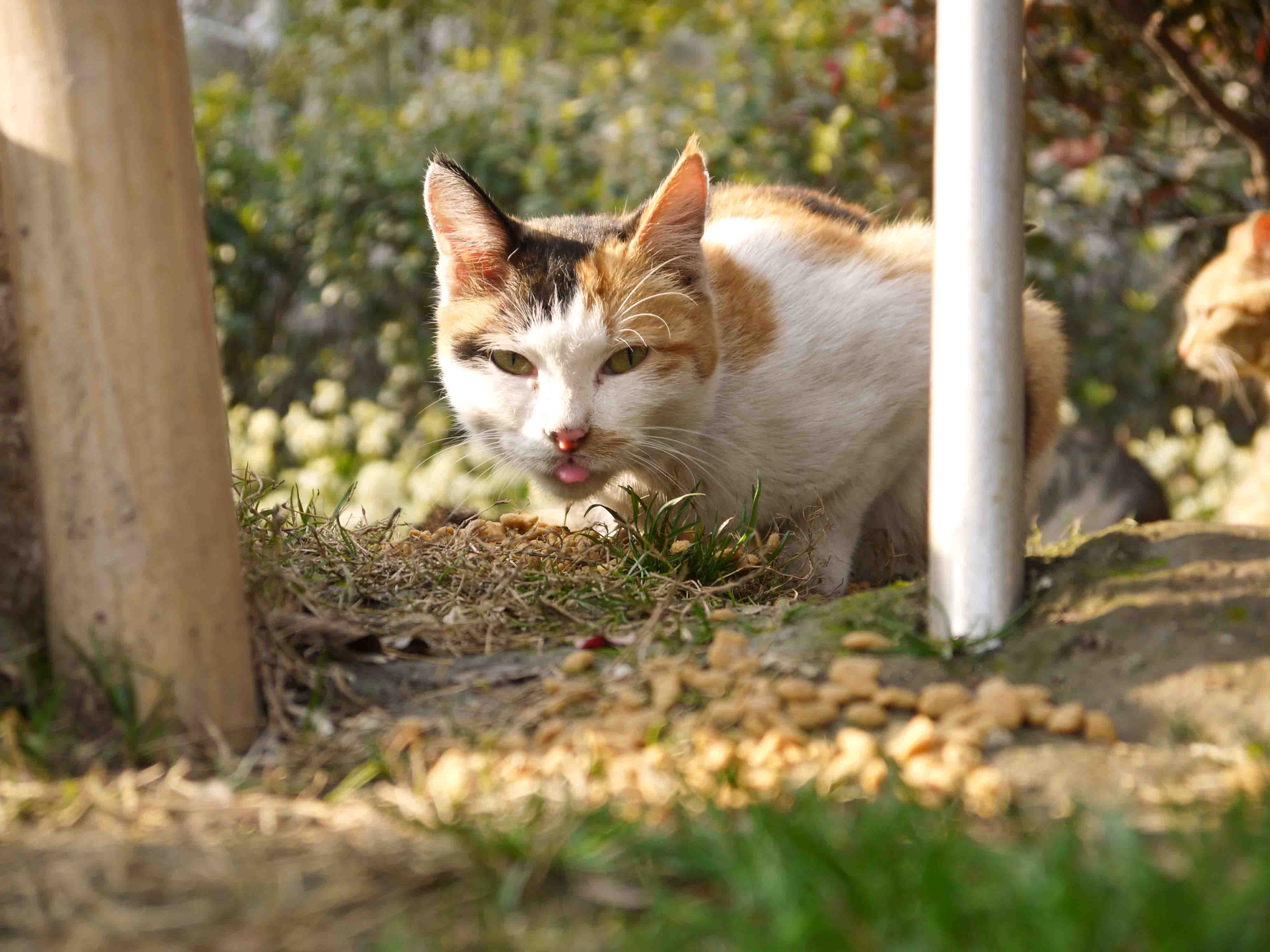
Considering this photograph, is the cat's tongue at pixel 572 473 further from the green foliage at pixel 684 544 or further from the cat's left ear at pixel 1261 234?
the cat's left ear at pixel 1261 234

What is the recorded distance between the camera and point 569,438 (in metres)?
2.38

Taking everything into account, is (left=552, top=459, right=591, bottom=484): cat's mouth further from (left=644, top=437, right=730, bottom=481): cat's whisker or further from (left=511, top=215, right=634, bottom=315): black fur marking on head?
(left=511, top=215, right=634, bottom=315): black fur marking on head

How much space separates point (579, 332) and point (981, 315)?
958mm

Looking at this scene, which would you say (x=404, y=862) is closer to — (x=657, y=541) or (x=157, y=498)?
(x=157, y=498)

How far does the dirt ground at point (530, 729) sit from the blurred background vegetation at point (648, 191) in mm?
2742

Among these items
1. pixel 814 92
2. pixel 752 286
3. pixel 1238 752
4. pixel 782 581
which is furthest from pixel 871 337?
pixel 814 92

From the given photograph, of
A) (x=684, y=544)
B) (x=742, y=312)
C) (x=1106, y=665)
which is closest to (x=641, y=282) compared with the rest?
(x=742, y=312)

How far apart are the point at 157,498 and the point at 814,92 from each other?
4515 millimetres

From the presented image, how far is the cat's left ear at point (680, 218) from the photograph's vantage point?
247 centimetres

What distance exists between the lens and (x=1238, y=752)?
144 cm

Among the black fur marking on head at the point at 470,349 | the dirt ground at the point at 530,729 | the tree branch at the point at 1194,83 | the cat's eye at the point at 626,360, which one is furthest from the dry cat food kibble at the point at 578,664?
the tree branch at the point at 1194,83

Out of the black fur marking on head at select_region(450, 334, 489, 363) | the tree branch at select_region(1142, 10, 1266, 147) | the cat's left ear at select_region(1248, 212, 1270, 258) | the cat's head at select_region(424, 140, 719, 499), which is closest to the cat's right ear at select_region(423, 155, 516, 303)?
the cat's head at select_region(424, 140, 719, 499)

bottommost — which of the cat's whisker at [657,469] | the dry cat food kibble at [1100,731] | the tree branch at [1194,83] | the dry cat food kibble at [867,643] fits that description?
the dry cat food kibble at [1100,731]

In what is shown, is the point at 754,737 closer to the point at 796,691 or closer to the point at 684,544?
the point at 796,691
